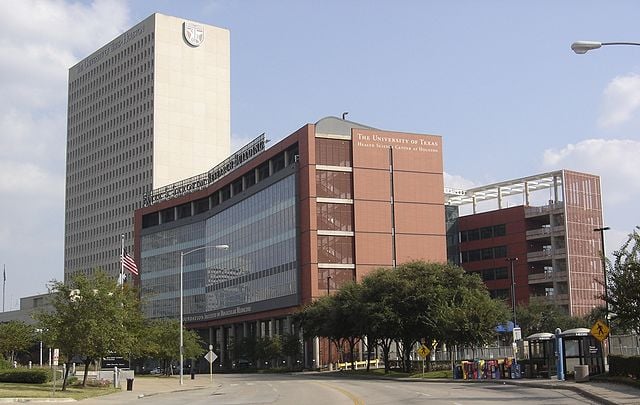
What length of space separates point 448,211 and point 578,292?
26719 mm

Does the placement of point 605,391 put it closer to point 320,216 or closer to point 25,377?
point 25,377

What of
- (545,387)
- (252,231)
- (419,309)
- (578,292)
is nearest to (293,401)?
(545,387)

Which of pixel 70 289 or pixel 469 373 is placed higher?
pixel 70 289

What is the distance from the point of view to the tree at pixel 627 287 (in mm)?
32981

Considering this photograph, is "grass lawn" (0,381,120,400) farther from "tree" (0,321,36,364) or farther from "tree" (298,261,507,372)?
"tree" (0,321,36,364)

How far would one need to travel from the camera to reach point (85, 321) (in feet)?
165

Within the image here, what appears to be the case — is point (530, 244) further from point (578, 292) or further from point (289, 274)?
point (289, 274)

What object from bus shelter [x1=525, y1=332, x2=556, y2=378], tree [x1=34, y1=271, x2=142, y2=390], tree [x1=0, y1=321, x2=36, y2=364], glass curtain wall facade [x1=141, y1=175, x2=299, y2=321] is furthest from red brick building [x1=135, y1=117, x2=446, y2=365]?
bus shelter [x1=525, y1=332, x2=556, y2=378]

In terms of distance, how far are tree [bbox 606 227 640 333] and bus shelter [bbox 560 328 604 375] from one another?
9637 millimetres

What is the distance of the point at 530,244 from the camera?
12556 centimetres

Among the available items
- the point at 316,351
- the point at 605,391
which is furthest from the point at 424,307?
the point at 605,391

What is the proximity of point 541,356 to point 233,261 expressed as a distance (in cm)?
7696

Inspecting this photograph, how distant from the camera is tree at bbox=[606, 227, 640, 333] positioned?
3298 centimetres

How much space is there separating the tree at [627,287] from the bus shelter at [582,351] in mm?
9637
